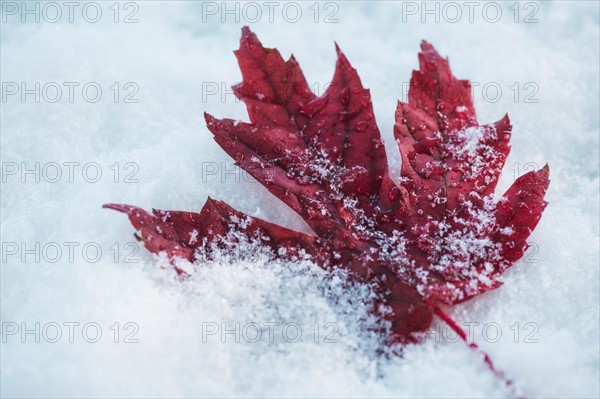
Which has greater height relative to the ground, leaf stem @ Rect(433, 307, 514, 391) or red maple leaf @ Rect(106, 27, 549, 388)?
red maple leaf @ Rect(106, 27, 549, 388)

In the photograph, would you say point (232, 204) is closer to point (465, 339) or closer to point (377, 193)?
point (377, 193)

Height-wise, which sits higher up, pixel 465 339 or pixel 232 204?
pixel 232 204

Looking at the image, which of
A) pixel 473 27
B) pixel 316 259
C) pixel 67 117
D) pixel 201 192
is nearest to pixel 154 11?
pixel 67 117

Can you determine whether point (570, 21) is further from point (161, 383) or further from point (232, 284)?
point (161, 383)

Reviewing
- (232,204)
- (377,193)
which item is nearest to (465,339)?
(377,193)
